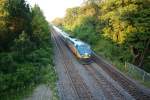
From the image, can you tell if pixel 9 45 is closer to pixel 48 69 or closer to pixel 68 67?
pixel 48 69

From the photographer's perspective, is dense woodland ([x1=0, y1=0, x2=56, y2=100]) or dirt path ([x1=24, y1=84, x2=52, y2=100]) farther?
dense woodland ([x1=0, y1=0, x2=56, y2=100])

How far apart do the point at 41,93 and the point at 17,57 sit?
715 centimetres

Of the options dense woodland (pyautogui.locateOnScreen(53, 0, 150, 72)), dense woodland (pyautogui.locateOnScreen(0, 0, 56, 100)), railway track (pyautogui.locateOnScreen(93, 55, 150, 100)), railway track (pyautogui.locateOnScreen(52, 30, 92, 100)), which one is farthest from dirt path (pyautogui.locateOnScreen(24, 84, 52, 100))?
dense woodland (pyautogui.locateOnScreen(53, 0, 150, 72))

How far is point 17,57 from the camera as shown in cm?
2995

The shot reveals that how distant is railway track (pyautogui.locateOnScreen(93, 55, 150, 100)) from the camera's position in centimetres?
2395

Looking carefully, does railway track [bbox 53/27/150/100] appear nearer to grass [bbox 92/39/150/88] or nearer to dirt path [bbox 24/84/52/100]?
grass [bbox 92/39/150/88]

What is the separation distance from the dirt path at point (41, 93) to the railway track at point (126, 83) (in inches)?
299

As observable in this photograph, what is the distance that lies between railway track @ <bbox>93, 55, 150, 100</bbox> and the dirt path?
24.9 ft

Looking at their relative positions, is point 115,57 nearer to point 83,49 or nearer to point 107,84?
point 83,49

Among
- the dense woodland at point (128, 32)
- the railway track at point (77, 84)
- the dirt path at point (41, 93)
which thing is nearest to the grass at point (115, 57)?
the dense woodland at point (128, 32)

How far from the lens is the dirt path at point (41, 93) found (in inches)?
912

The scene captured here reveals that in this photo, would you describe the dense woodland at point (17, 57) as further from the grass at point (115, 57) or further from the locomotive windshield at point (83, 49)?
the grass at point (115, 57)

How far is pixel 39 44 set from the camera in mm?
43594

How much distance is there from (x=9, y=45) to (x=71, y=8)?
310 feet
